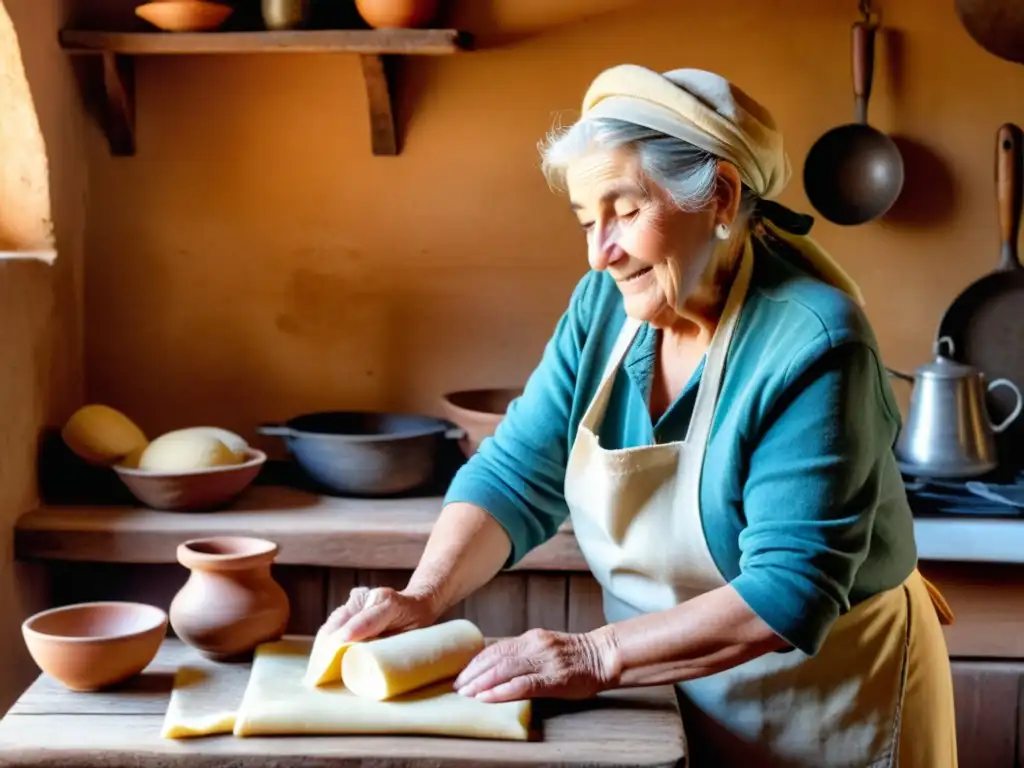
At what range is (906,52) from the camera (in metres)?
2.44

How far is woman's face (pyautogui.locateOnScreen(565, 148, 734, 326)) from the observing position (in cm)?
143

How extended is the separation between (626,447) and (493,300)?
1.04 m

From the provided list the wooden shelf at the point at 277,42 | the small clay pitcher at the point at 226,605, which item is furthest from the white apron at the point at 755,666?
the wooden shelf at the point at 277,42

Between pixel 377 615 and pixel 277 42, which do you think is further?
pixel 277 42

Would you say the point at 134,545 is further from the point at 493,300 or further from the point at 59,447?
the point at 493,300

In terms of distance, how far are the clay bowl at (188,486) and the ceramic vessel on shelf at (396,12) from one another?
2.80 ft

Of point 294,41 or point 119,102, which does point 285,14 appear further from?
point 119,102

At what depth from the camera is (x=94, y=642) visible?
1.33m

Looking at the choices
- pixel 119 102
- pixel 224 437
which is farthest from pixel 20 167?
pixel 224 437

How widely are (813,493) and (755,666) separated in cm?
28

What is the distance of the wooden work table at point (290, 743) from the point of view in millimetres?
1210

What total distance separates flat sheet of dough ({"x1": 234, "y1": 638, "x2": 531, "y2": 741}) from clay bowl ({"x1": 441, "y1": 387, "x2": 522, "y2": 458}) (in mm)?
773

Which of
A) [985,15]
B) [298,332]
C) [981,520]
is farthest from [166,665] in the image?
[985,15]

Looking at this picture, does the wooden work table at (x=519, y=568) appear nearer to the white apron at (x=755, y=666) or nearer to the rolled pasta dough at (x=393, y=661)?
the white apron at (x=755, y=666)
